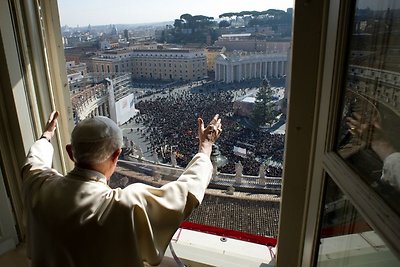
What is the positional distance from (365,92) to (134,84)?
3.61 feet

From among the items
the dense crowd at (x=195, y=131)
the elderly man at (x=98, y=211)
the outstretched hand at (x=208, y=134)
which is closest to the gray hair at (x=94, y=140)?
the elderly man at (x=98, y=211)

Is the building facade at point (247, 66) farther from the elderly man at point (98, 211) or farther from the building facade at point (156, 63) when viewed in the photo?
the elderly man at point (98, 211)

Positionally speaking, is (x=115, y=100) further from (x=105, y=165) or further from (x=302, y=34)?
(x=302, y=34)

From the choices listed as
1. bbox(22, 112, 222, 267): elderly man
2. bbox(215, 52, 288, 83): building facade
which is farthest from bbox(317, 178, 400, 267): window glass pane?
bbox(215, 52, 288, 83): building facade

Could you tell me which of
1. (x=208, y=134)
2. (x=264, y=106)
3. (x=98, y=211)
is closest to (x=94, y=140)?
(x=98, y=211)

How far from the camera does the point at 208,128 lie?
1116 millimetres

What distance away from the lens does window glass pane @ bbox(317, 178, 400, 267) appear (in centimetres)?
60

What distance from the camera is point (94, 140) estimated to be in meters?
0.91

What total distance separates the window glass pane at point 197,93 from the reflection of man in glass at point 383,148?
46 centimetres

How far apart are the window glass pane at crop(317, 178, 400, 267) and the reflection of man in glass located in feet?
0.37

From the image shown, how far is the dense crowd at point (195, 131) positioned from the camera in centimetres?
130

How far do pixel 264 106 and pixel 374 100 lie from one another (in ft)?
2.01

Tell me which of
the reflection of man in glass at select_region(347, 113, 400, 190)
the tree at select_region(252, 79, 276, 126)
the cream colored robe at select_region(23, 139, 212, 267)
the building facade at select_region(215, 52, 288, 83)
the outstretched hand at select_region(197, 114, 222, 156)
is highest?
the building facade at select_region(215, 52, 288, 83)

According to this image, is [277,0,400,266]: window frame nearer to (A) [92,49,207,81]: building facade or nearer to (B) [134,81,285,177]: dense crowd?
(B) [134,81,285,177]: dense crowd
